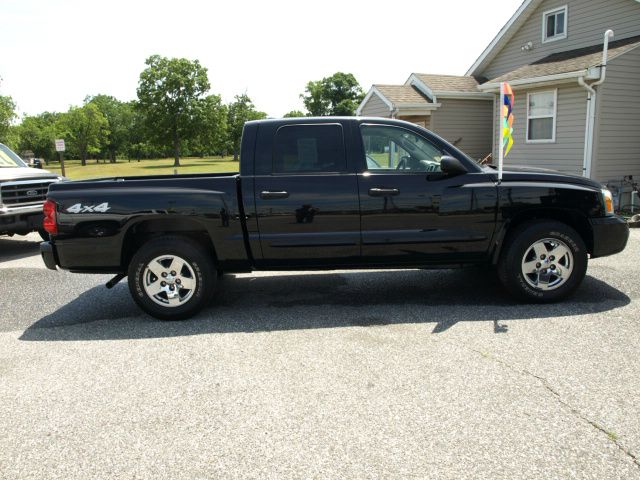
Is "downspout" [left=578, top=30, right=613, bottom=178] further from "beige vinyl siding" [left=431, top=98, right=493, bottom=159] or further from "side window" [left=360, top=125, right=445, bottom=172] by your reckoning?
"side window" [left=360, top=125, right=445, bottom=172]

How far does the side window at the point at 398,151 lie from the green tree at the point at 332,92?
2969 inches

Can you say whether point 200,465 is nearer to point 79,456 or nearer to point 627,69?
point 79,456

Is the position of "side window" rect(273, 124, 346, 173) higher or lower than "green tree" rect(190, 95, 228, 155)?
lower

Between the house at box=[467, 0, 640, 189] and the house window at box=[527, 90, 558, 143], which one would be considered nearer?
the house at box=[467, 0, 640, 189]

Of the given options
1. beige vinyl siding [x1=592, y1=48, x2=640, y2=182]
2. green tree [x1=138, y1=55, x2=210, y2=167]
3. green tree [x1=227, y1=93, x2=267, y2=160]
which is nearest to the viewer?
beige vinyl siding [x1=592, y1=48, x2=640, y2=182]

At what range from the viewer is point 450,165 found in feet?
15.6

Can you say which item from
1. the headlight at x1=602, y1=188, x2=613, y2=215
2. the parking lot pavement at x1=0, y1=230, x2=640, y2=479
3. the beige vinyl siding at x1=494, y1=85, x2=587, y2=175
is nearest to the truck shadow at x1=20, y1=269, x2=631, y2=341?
the parking lot pavement at x1=0, y1=230, x2=640, y2=479

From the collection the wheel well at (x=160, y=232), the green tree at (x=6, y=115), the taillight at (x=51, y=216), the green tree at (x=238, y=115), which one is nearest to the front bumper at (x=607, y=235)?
the wheel well at (x=160, y=232)

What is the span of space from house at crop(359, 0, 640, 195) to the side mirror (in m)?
9.53

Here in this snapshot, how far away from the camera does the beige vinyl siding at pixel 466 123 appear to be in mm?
18500

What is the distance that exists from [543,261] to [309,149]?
2.59 meters

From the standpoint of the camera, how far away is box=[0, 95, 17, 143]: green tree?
4112cm

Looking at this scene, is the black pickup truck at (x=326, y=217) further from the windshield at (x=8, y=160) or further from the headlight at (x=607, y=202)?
the windshield at (x=8, y=160)

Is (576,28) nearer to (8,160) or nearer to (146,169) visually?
(8,160)
